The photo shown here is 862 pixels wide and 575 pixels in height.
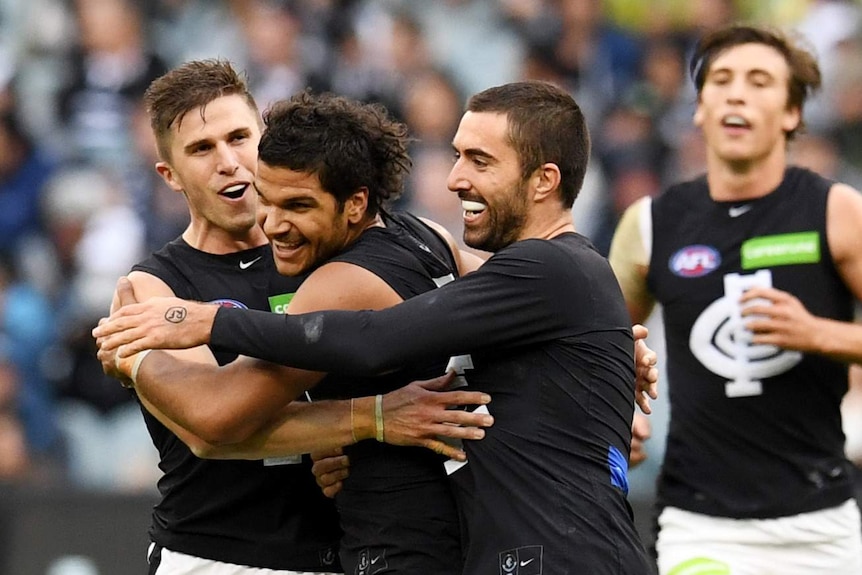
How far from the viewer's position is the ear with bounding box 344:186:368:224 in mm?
4070

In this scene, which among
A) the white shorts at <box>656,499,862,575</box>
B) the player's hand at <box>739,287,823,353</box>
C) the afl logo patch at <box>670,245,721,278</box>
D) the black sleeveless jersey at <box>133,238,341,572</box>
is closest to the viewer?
the black sleeveless jersey at <box>133,238,341,572</box>

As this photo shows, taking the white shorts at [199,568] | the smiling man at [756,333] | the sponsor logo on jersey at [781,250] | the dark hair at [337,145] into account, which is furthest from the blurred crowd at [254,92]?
the dark hair at [337,145]

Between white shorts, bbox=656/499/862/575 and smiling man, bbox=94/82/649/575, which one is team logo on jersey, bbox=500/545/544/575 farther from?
white shorts, bbox=656/499/862/575

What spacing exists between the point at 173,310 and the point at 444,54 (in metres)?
5.97

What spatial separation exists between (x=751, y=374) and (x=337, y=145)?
2.27 metres

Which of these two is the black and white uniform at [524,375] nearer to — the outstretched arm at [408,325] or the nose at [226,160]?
the outstretched arm at [408,325]

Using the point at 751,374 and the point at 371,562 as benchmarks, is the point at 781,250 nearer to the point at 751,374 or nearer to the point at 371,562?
the point at 751,374

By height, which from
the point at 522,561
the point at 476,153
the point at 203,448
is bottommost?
the point at 522,561

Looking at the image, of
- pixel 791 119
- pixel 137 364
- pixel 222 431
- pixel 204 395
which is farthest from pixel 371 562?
pixel 791 119

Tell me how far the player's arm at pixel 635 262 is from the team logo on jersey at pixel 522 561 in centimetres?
233

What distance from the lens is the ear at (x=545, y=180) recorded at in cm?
405

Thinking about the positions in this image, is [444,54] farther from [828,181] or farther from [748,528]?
[748,528]

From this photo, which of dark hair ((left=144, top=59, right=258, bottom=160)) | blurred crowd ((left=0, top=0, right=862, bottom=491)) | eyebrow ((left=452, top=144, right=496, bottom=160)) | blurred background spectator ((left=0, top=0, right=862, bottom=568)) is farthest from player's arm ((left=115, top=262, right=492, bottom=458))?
blurred crowd ((left=0, top=0, right=862, bottom=491))

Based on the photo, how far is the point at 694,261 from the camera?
19.0 feet
